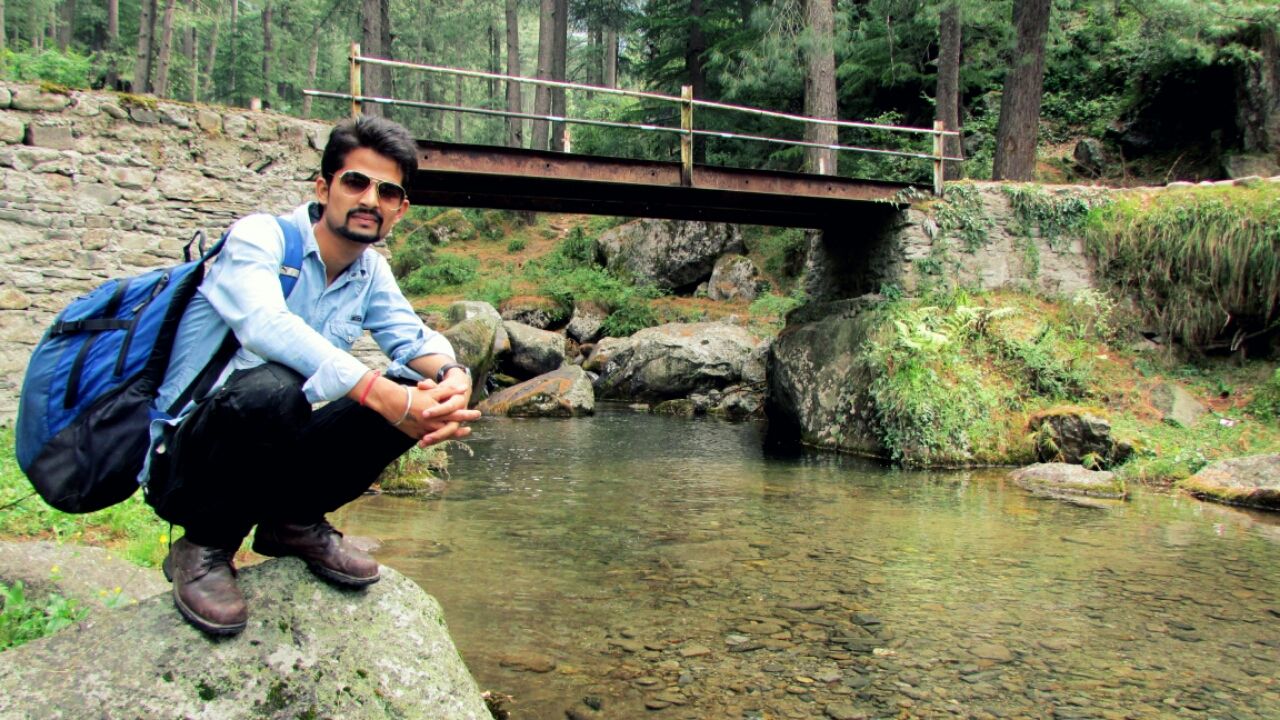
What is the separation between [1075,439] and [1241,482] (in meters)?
1.79

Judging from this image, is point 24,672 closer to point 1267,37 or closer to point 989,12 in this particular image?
point 989,12

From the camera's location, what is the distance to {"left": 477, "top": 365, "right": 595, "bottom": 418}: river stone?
14641mm

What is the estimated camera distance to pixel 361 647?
2590mm

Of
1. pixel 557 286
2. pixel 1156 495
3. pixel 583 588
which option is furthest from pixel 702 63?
pixel 583 588

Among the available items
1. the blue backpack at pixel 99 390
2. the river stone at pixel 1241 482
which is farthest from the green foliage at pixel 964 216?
the blue backpack at pixel 99 390

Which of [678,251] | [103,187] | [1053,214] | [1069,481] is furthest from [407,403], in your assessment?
[678,251]

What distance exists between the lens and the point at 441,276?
79.0ft

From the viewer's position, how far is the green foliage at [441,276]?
23.6m

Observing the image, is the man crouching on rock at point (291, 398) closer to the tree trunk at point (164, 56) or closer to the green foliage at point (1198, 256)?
the green foliage at point (1198, 256)

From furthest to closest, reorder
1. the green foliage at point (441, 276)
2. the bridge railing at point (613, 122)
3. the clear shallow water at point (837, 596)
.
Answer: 1. the green foliage at point (441, 276)
2. the bridge railing at point (613, 122)
3. the clear shallow water at point (837, 596)

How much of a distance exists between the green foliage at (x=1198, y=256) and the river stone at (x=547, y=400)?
8.48m

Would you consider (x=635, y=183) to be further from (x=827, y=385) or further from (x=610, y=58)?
(x=610, y=58)

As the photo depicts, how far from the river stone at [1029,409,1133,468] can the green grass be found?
945 centimetres

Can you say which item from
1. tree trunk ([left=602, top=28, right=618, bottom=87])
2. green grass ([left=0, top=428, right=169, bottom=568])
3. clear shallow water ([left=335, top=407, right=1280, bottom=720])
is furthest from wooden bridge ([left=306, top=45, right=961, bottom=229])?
tree trunk ([left=602, top=28, right=618, bottom=87])
